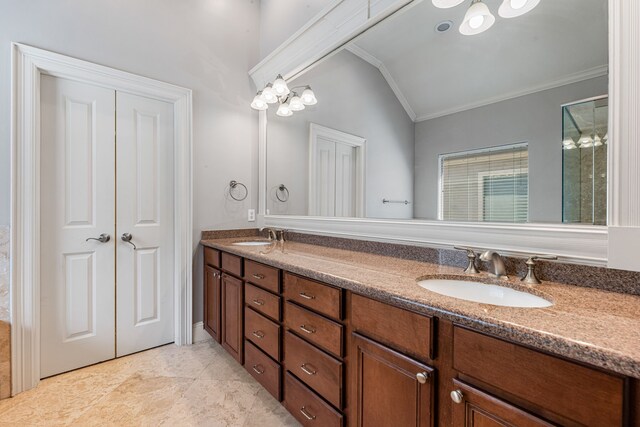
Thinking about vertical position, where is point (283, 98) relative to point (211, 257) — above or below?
above

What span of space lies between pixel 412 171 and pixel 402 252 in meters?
0.47

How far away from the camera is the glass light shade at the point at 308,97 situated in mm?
2312

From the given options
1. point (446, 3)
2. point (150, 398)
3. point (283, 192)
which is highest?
point (446, 3)

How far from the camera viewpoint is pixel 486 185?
1.32m

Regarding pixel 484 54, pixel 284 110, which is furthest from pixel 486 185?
pixel 284 110

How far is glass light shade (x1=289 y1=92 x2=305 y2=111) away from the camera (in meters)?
2.41

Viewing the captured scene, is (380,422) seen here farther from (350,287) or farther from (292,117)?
(292,117)

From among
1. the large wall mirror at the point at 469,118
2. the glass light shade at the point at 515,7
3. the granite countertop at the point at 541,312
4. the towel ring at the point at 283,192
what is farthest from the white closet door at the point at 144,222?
the glass light shade at the point at 515,7

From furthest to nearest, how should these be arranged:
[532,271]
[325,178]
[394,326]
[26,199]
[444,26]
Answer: [325,178]
[26,199]
[444,26]
[532,271]
[394,326]

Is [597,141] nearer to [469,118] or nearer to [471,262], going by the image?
[469,118]

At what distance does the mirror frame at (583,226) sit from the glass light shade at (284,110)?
63 cm

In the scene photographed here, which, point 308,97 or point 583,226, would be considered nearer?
point 583,226

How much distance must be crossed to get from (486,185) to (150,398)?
224 centimetres

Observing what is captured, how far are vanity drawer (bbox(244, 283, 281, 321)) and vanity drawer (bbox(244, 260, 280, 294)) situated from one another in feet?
0.12
